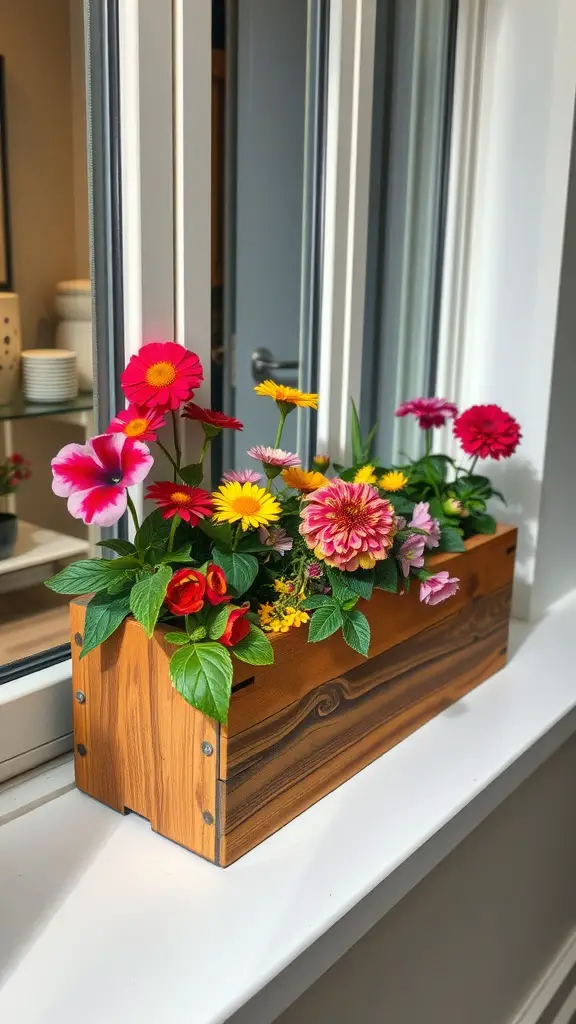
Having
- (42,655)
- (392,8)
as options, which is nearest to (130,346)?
(42,655)

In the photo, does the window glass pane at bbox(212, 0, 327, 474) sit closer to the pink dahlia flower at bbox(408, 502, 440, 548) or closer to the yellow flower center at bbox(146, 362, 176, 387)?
the pink dahlia flower at bbox(408, 502, 440, 548)

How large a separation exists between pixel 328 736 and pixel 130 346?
461mm

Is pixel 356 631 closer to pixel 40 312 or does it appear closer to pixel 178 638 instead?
pixel 178 638

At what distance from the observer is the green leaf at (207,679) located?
0.71m

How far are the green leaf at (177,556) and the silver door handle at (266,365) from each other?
0.87 meters

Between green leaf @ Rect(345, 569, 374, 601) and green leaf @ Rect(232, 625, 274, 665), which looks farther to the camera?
green leaf @ Rect(345, 569, 374, 601)

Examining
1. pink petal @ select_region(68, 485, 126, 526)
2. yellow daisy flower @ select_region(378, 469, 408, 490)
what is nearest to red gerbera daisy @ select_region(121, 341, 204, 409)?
pink petal @ select_region(68, 485, 126, 526)

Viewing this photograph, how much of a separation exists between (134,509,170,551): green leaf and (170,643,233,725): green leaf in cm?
14

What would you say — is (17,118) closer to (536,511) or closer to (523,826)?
(536,511)

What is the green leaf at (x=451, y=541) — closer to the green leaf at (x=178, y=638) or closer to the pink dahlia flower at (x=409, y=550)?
the pink dahlia flower at (x=409, y=550)

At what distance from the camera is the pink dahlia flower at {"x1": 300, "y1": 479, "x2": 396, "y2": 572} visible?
812 millimetres

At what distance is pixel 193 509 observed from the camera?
31.0 inches

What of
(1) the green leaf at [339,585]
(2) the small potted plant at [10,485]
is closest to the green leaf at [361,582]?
(1) the green leaf at [339,585]

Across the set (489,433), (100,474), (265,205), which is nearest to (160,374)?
(100,474)
